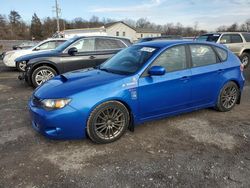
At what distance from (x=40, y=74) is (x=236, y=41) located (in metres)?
9.90

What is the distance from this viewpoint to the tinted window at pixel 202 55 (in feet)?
17.0

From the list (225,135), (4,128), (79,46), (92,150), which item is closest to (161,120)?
(225,135)

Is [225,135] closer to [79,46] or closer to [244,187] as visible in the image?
[244,187]

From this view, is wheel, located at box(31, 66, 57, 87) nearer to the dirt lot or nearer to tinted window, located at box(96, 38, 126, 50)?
tinted window, located at box(96, 38, 126, 50)

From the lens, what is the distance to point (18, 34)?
265ft

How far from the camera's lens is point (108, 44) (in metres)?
9.33

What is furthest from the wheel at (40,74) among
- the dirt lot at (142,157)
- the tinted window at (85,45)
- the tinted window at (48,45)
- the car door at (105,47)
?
the tinted window at (48,45)

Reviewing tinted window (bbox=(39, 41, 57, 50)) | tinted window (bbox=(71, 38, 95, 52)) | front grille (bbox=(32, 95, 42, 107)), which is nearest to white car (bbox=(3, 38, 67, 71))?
tinted window (bbox=(39, 41, 57, 50))

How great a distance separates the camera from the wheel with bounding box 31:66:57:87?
8.40 meters

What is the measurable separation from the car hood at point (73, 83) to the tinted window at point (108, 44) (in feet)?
14.6

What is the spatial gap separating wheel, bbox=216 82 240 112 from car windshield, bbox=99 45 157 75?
1.88m

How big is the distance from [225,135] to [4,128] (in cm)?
393

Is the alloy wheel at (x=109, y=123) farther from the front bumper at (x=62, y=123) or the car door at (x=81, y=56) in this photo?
the car door at (x=81, y=56)

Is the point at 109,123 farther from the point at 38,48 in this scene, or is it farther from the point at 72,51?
the point at 38,48
